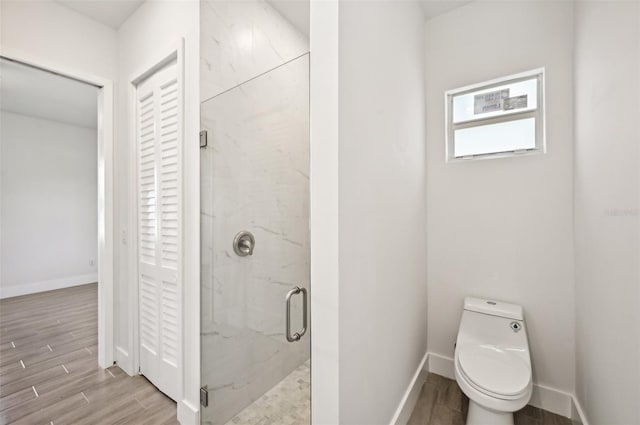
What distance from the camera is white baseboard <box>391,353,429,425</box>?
153 cm

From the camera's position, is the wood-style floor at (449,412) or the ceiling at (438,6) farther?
the ceiling at (438,6)

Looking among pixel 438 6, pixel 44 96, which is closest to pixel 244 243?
pixel 438 6

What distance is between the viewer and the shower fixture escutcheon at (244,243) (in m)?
1.52

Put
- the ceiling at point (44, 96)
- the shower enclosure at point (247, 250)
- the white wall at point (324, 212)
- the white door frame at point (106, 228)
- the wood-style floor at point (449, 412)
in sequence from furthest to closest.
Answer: the ceiling at point (44, 96) → the white door frame at point (106, 228) → the wood-style floor at point (449, 412) → the shower enclosure at point (247, 250) → the white wall at point (324, 212)

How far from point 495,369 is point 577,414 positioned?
2.03ft

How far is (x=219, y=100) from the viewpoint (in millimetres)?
1505

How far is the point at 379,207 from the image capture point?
4.39ft

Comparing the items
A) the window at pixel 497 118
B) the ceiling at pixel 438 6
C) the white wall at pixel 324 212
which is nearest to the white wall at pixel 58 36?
the white wall at pixel 324 212

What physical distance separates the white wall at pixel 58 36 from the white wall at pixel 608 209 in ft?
10.3

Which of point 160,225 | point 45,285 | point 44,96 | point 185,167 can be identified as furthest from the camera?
point 45,285

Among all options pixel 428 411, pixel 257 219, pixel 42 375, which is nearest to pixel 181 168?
pixel 257 219

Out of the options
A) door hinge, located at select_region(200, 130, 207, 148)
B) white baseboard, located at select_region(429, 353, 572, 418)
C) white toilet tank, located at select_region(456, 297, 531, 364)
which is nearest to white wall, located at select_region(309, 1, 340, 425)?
door hinge, located at select_region(200, 130, 207, 148)

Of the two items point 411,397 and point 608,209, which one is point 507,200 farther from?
point 411,397

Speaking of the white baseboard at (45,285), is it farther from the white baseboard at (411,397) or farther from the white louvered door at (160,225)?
the white baseboard at (411,397)
